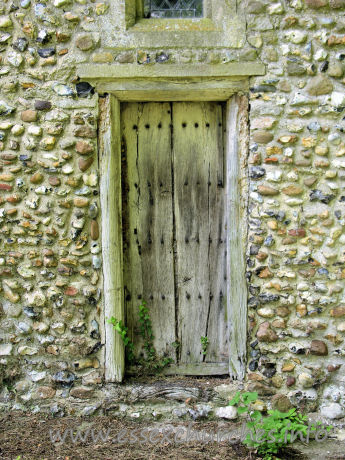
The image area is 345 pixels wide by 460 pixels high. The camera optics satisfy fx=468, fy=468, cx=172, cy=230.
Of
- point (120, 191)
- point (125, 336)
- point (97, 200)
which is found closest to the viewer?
point (97, 200)

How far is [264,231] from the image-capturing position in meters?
3.32

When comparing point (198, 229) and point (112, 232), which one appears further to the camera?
point (198, 229)

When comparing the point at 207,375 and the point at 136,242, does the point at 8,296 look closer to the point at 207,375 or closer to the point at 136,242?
the point at 136,242

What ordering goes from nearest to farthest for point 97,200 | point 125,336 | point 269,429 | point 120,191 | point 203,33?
point 269,429 < point 203,33 < point 97,200 < point 120,191 < point 125,336

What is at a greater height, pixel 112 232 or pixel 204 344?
pixel 112 232

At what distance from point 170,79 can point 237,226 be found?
1149mm

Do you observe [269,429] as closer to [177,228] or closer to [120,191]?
[177,228]

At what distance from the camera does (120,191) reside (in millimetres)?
3465

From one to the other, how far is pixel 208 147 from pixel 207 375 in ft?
5.78

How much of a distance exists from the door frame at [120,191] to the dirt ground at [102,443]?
366mm

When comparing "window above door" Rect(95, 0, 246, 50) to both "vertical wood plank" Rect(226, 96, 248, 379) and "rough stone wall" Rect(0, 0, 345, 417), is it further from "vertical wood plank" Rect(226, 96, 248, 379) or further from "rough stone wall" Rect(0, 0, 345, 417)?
"vertical wood plank" Rect(226, 96, 248, 379)

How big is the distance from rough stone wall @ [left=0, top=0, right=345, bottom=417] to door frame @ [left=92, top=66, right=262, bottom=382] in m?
0.07

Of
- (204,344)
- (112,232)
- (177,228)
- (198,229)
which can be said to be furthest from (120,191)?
(204,344)

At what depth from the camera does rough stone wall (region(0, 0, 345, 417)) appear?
323 cm
